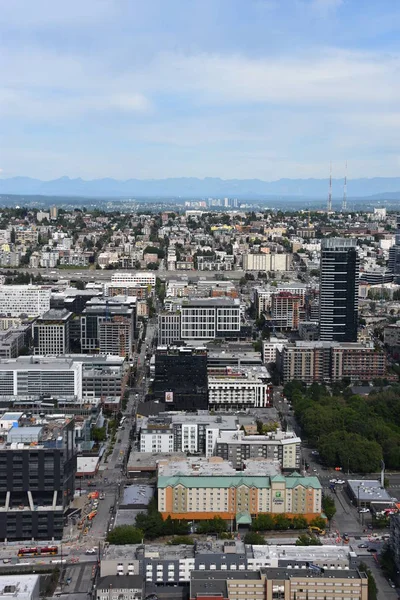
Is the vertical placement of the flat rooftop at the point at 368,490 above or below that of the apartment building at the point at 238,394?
below

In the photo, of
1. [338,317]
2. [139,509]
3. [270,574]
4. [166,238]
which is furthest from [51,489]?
[166,238]

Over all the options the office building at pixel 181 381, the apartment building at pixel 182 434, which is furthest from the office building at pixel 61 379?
the apartment building at pixel 182 434

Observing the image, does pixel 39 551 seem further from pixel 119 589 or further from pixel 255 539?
pixel 255 539

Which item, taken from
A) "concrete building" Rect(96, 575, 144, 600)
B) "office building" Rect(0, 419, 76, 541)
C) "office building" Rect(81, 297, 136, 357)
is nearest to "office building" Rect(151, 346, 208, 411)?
"office building" Rect(81, 297, 136, 357)

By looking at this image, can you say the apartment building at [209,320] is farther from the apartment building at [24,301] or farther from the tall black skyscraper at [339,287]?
the apartment building at [24,301]

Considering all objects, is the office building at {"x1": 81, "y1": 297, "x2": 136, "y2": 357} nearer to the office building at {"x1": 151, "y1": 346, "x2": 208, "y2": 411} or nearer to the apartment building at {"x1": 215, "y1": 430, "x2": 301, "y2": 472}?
the office building at {"x1": 151, "y1": 346, "x2": 208, "y2": 411}

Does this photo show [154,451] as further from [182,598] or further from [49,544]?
[182,598]

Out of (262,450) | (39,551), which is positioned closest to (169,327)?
(262,450)
